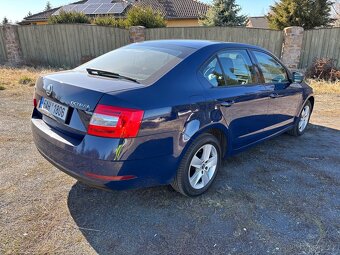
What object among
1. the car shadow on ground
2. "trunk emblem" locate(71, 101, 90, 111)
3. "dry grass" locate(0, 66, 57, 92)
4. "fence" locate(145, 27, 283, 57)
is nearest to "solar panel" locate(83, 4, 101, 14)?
"fence" locate(145, 27, 283, 57)

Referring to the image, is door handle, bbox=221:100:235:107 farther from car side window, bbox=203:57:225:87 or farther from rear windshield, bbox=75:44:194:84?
rear windshield, bbox=75:44:194:84

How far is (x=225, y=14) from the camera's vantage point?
15.9 metres

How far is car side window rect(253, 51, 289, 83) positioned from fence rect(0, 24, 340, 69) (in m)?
7.68

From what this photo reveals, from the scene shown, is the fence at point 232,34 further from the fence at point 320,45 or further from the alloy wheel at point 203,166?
the alloy wheel at point 203,166

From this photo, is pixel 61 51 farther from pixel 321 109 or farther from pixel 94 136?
pixel 94 136

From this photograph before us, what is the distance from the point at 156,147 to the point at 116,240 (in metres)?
0.84

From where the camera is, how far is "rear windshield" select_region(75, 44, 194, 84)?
2658mm

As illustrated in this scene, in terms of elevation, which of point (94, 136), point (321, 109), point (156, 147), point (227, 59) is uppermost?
point (227, 59)

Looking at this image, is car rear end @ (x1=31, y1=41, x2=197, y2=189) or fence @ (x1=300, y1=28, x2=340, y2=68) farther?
fence @ (x1=300, y1=28, x2=340, y2=68)

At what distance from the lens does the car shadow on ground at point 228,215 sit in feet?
7.63

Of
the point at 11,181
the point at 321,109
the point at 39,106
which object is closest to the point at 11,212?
the point at 11,181

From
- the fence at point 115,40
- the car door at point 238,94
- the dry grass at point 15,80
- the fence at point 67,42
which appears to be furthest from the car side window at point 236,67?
the fence at point 67,42

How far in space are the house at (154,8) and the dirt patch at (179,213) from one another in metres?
19.5

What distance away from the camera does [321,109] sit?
22.7 feet
